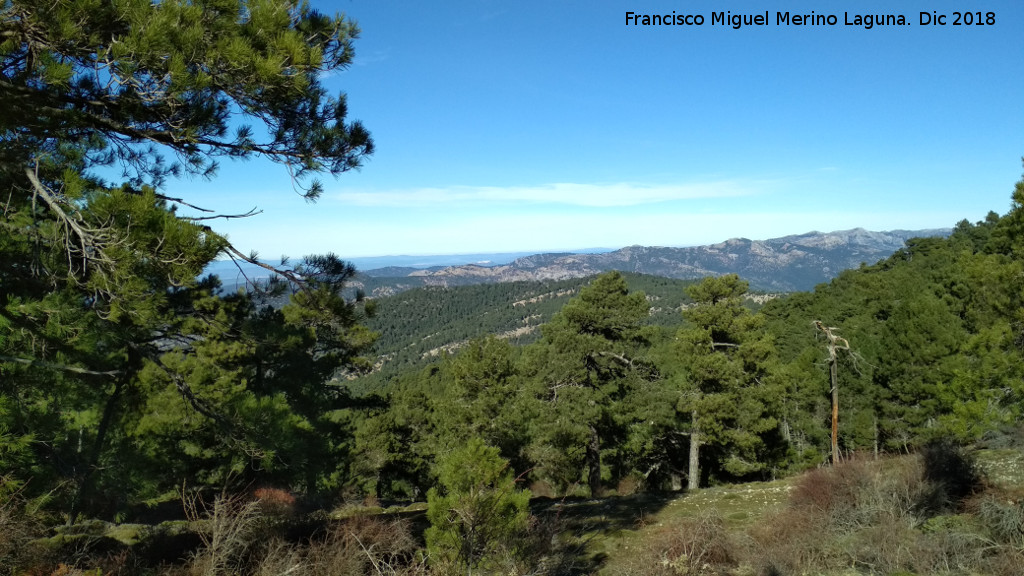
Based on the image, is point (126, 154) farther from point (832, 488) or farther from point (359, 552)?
point (832, 488)

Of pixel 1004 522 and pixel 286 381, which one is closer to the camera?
pixel 1004 522

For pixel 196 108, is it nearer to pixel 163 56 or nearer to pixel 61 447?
pixel 163 56

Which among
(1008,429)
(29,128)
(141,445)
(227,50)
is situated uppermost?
(227,50)

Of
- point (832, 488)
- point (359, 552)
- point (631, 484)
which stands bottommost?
point (631, 484)

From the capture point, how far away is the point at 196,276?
12.8 feet

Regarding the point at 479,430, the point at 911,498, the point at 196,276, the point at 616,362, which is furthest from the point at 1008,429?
the point at 196,276

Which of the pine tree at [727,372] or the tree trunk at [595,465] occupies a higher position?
the pine tree at [727,372]

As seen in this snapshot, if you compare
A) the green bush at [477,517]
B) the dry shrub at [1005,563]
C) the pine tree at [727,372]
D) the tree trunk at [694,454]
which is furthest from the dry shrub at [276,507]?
the tree trunk at [694,454]

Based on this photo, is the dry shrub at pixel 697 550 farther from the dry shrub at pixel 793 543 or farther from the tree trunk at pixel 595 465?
the tree trunk at pixel 595 465

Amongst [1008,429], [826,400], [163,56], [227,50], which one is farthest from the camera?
[826,400]

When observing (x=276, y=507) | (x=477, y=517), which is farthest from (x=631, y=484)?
(x=477, y=517)

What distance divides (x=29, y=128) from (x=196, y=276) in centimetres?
181

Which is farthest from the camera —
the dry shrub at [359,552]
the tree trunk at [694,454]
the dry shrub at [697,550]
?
the tree trunk at [694,454]

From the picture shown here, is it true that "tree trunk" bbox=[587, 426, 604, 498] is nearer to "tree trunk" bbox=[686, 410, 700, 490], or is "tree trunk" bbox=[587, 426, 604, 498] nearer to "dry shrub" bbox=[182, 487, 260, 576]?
"tree trunk" bbox=[686, 410, 700, 490]
